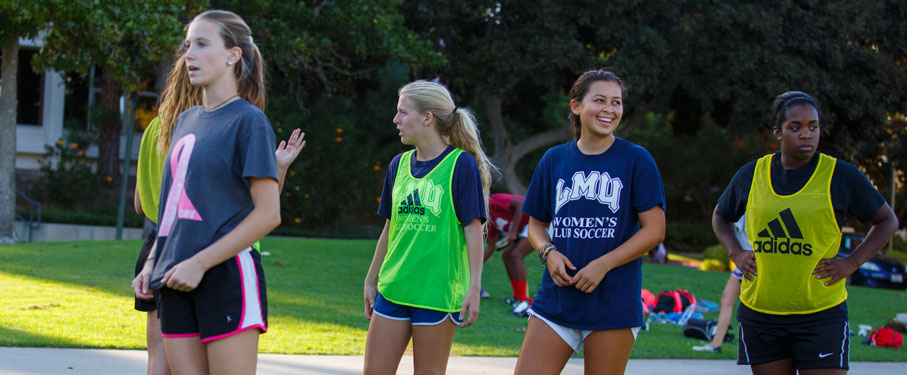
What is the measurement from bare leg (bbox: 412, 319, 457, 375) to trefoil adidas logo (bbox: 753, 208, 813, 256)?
62.0 inches

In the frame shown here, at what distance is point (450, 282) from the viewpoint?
4.13 m

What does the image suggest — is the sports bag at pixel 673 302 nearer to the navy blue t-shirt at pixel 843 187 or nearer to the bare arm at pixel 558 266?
the navy blue t-shirt at pixel 843 187

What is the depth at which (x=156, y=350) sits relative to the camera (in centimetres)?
400

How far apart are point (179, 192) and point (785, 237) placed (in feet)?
8.98

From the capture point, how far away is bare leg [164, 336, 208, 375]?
2.91m

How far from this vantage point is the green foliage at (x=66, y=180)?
941 inches

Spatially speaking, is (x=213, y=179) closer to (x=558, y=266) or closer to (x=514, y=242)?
(x=558, y=266)

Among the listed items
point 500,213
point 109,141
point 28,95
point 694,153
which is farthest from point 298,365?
point 694,153

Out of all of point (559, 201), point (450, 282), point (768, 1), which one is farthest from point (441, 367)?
point (768, 1)

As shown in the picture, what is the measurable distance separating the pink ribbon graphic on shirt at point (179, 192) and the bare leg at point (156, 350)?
120 centimetres

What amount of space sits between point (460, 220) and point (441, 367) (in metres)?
0.70

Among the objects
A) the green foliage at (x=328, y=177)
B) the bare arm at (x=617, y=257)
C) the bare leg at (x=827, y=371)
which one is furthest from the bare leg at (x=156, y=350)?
the green foliage at (x=328, y=177)

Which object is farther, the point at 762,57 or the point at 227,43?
the point at 762,57

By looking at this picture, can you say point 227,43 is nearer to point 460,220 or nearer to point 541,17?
point 460,220
